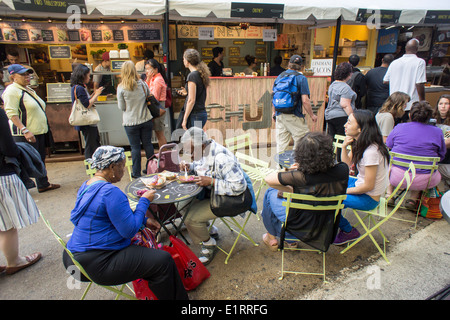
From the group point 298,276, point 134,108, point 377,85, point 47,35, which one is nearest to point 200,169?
point 298,276

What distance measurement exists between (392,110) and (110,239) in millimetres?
4061

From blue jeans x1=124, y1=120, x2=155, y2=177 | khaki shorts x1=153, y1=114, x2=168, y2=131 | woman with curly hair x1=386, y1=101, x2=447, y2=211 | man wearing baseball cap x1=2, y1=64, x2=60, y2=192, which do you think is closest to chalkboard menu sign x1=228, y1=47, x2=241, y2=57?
khaki shorts x1=153, y1=114, x2=168, y2=131

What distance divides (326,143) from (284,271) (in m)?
1.28

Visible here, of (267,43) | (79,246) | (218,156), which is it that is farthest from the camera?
(267,43)

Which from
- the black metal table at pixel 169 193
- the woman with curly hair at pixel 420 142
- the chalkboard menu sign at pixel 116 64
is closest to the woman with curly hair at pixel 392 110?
the woman with curly hair at pixel 420 142

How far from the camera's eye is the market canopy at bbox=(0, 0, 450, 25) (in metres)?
4.93

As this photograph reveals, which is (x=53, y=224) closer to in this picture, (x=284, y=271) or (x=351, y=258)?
(x=284, y=271)

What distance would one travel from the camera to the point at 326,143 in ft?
7.67

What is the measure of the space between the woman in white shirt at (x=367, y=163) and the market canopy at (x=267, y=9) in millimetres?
3669

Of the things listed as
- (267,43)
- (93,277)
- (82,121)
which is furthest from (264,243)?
(267,43)

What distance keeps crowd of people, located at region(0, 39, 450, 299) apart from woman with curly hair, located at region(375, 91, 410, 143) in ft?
0.05

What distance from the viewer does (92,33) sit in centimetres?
674

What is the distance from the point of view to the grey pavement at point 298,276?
2488 millimetres

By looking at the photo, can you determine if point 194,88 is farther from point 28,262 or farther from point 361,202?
point 28,262
